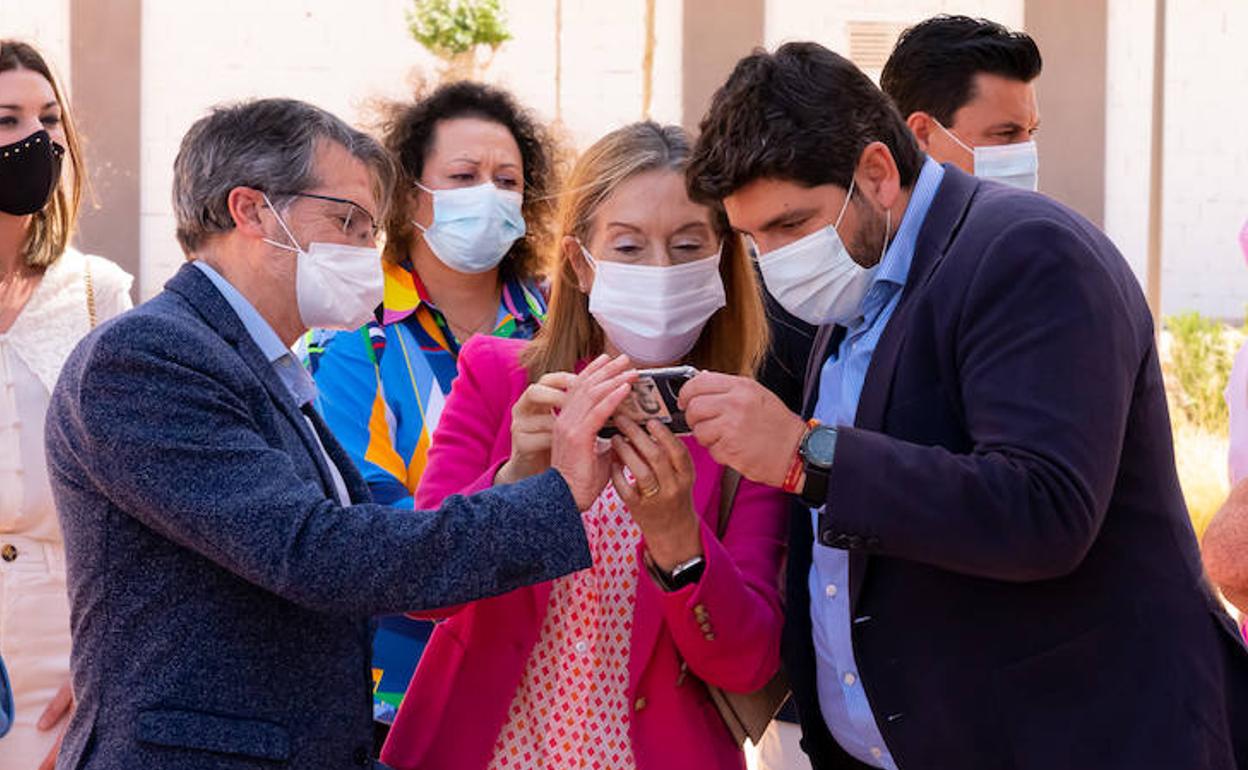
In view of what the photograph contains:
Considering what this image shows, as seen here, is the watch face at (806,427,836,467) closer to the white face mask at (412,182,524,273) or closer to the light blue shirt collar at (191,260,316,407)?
the light blue shirt collar at (191,260,316,407)

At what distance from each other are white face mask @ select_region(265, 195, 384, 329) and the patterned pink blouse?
554 mm

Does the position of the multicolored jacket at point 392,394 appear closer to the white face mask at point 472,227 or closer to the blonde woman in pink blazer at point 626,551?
the white face mask at point 472,227

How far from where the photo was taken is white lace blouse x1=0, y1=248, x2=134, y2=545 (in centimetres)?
377

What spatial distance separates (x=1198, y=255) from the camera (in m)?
14.0

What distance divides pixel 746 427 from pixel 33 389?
6.66ft

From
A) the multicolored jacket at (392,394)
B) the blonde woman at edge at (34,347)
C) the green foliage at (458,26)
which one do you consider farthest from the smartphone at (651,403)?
the green foliage at (458,26)

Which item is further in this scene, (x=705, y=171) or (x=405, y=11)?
(x=405, y=11)

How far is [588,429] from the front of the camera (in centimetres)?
269

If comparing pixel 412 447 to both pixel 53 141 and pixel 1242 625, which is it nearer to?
pixel 53 141

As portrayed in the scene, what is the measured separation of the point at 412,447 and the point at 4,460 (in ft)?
2.93

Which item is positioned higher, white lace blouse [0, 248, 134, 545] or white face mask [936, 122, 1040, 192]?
white face mask [936, 122, 1040, 192]

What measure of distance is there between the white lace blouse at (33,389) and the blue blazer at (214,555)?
128 centimetres

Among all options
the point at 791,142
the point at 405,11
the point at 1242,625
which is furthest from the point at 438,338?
the point at 405,11

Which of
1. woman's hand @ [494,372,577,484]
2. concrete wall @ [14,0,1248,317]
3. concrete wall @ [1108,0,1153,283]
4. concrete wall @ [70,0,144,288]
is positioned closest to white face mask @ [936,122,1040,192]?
woman's hand @ [494,372,577,484]
